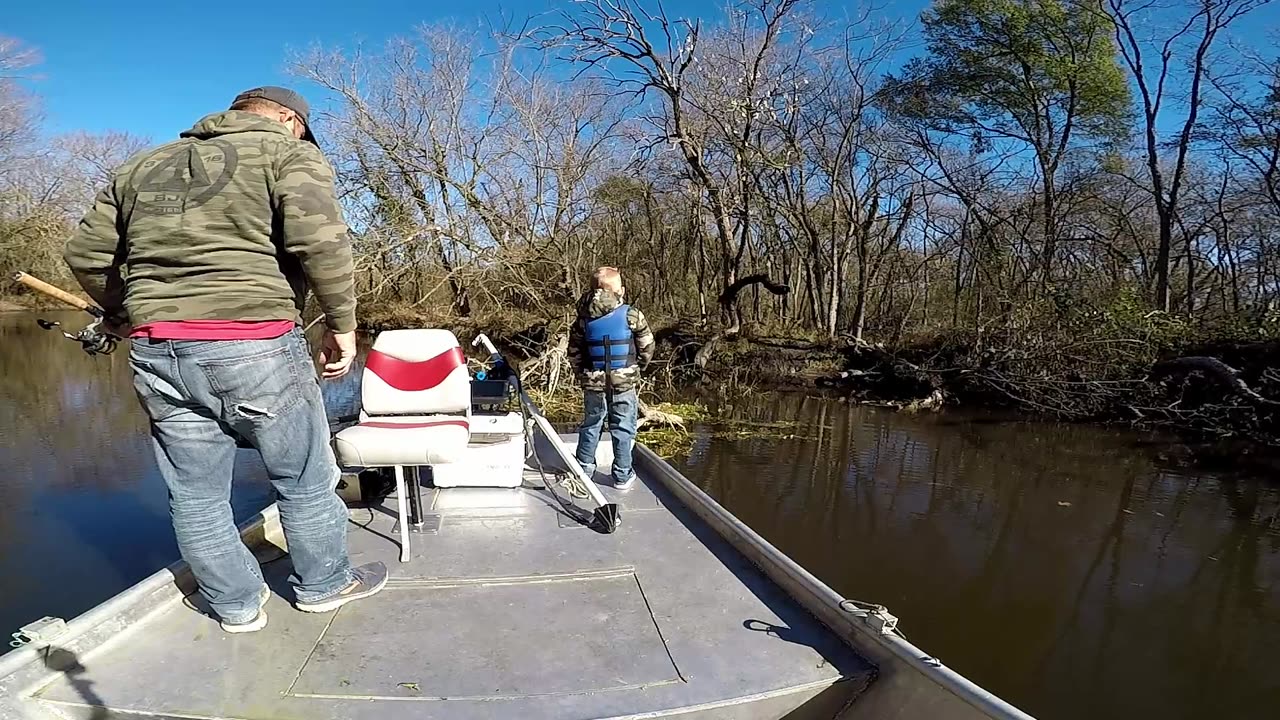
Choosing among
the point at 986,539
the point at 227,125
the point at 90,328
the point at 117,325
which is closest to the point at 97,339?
the point at 90,328

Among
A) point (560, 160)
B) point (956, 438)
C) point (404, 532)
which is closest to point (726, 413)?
point (956, 438)

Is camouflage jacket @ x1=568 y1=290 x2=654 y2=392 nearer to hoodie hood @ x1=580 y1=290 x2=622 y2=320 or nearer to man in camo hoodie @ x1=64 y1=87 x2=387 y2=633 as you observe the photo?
hoodie hood @ x1=580 y1=290 x2=622 y2=320

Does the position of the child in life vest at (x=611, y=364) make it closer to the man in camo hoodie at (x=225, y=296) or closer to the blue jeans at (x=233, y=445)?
the blue jeans at (x=233, y=445)

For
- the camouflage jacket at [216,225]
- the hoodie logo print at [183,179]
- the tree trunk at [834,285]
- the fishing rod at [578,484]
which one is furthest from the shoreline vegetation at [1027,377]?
the hoodie logo print at [183,179]

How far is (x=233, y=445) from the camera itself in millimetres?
2379

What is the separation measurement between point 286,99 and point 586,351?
8.46ft

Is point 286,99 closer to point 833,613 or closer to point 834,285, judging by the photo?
point 833,613

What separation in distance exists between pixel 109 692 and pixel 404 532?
3.72ft

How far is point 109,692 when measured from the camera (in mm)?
2080

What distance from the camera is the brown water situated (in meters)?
4.22

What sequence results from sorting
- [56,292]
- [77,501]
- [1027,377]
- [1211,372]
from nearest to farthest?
[56,292], [77,501], [1211,372], [1027,377]

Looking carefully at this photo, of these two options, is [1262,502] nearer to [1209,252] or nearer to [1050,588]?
[1050,588]

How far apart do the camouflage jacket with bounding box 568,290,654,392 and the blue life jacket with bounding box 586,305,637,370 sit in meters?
0.03

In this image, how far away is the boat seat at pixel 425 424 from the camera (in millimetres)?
3000
